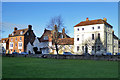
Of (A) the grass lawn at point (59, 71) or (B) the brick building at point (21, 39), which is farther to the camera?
(B) the brick building at point (21, 39)

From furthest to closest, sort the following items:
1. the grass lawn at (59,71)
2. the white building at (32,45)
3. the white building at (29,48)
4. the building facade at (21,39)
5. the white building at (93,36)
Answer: the building facade at (21,39) < the white building at (29,48) < the white building at (32,45) < the white building at (93,36) < the grass lawn at (59,71)

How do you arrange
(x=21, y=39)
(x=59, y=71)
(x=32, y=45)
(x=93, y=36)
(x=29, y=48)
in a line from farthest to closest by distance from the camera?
(x=32, y=45) < (x=21, y=39) < (x=29, y=48) < (x=93, y=36) < (x=59, y=71)

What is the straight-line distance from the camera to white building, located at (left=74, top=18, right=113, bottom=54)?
53594 millimetres

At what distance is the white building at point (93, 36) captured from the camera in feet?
176

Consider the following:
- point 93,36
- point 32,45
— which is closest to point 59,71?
point 93,36

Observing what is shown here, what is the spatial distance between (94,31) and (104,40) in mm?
4608

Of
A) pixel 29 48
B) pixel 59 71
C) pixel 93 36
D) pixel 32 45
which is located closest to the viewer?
pixel 59 71

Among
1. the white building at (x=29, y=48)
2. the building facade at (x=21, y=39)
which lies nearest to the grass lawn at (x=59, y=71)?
the white building at (x=29, y=48)

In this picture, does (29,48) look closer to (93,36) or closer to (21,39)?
(21,39)

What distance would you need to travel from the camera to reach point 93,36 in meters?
55.6

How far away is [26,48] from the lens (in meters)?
79.8

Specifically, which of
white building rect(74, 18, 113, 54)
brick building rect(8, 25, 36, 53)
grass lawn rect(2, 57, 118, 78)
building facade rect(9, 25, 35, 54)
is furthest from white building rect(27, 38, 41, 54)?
grass lawn rect(2, 57, 118, 78)

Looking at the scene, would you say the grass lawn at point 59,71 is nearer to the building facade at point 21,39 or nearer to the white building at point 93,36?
the white building at point 93,36

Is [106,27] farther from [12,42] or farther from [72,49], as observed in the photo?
[12,42]
